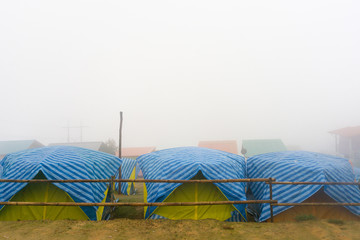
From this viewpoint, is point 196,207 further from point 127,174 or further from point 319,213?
point 127,174

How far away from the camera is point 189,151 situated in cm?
A: 902

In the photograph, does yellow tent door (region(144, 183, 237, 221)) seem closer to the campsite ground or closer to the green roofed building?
the campsite ground

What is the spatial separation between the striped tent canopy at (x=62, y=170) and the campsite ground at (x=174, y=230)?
956mm

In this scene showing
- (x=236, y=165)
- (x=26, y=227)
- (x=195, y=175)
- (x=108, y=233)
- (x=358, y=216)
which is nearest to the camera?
(x=108, y=233)

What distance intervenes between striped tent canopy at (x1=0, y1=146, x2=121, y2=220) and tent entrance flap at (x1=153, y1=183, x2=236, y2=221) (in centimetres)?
194

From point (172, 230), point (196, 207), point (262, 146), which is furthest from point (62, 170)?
point (262, 146)

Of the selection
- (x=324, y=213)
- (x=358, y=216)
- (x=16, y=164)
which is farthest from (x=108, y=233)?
(x=358, y=216)

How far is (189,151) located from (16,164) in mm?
5359

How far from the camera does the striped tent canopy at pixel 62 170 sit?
7.01 meters

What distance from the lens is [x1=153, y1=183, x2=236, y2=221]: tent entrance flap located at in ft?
23.5

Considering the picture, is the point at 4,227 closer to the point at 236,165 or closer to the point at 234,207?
the point at 234,207

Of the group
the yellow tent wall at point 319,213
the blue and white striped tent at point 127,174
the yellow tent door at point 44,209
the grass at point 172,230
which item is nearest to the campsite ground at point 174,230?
the grass at point 172,230

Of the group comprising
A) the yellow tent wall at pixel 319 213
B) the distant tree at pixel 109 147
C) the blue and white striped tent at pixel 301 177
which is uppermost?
the blue and white striped tent at pixel 301 177

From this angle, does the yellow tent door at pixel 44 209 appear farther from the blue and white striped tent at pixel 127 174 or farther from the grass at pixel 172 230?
the blue and white striped tent at pixel 127 174
